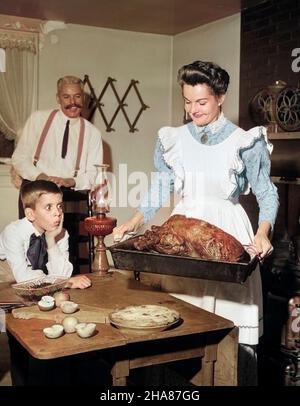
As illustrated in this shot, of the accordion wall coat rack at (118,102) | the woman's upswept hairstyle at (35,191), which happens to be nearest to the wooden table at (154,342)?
the woman's upswept hairstyle at (35,191)

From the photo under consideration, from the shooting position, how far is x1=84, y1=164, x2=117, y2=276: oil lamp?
1.38 metres

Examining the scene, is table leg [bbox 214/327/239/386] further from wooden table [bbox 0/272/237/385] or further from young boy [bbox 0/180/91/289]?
young boy [bbox 0/180/91/289]

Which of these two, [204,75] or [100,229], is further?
[100,229]

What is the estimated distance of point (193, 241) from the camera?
1.06 metres

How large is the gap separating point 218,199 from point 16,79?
571 millimetres

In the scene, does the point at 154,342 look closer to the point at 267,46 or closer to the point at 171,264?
the point at 171,264

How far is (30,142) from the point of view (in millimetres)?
1356

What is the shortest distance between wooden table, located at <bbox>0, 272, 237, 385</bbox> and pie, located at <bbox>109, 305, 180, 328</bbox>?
18mm

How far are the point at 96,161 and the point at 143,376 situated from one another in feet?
2.00

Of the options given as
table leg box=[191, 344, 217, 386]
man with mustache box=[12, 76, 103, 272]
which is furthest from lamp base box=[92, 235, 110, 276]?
table leg box=[191, 344, 217, 386]

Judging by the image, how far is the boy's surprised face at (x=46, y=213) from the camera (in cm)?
129

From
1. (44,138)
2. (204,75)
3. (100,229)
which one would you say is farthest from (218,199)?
(44,138)

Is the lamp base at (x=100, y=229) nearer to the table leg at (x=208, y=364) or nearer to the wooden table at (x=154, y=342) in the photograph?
the wooden table at (x=154, y=342)
